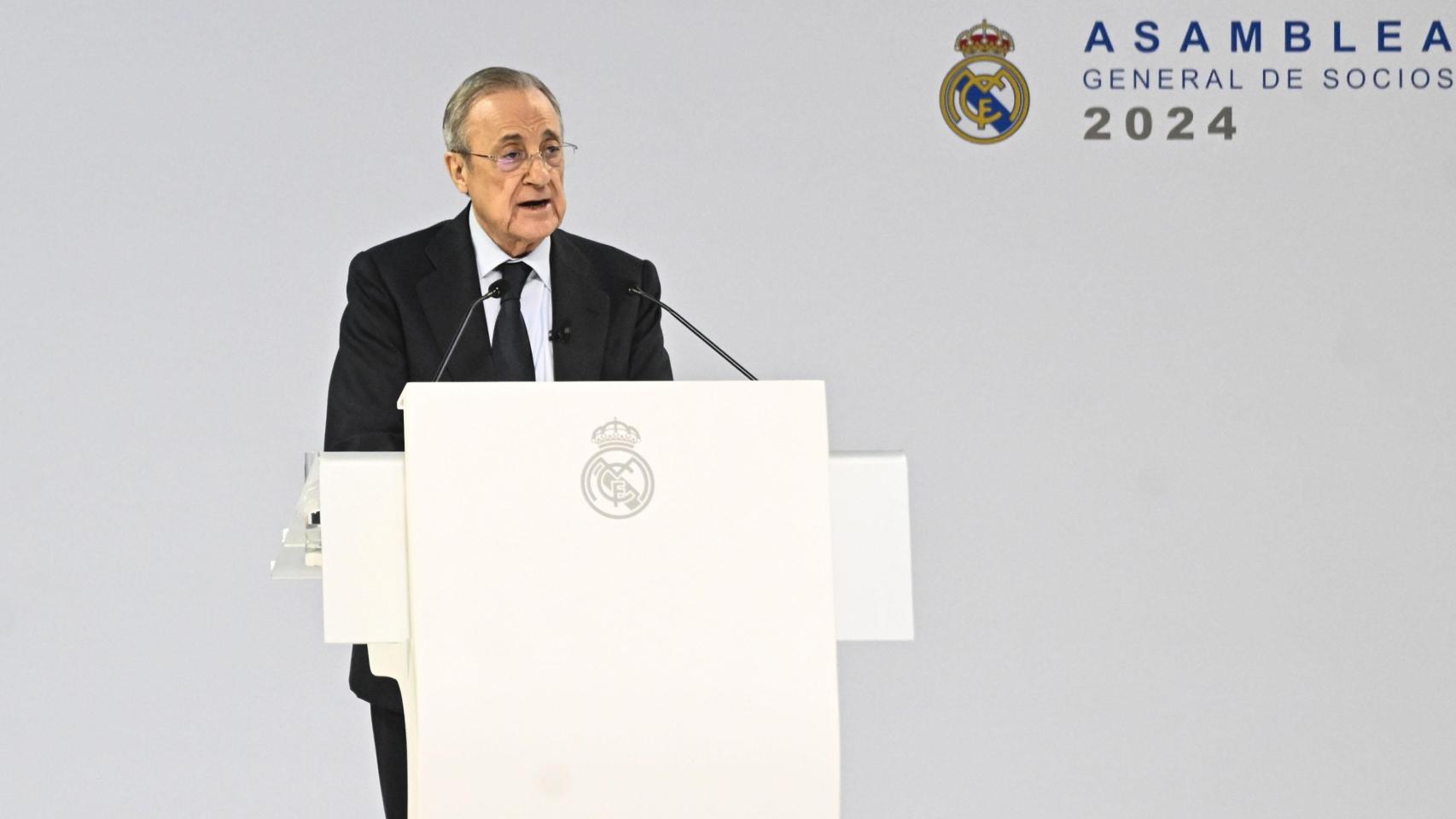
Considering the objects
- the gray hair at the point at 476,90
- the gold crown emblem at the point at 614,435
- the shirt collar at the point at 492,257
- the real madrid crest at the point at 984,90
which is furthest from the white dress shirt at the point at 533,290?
the real madrid crest at the point at 984,90

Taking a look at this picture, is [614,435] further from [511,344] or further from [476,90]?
[476,90]

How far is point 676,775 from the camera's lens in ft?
6.43

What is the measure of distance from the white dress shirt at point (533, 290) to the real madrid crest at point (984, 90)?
1217 millimetres

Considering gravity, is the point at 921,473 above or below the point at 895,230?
below

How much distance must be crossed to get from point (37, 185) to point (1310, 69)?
2570mm

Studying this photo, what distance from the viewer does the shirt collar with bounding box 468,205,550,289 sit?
2891 millimetres

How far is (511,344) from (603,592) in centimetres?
93

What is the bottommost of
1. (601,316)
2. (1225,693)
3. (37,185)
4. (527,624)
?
(1225,693)

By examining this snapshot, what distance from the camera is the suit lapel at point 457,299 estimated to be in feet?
9.18

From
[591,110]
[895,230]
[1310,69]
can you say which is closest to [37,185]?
[591,110]

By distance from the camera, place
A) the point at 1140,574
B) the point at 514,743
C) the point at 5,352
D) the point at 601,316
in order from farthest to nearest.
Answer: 1. the point at 1140,574
2. the point at 5,352
3. the point at 601,316
4. the point at 514,743

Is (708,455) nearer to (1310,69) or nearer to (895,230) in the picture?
(895,230)

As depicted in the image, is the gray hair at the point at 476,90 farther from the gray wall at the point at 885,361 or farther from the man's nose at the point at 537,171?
the gray wall at the point at 885,361

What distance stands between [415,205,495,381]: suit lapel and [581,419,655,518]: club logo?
0.85m
